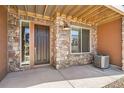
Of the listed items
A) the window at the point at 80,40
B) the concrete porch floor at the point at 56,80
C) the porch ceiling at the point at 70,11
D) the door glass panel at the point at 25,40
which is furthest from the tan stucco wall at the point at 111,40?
the door glass panel at the point at 25,40

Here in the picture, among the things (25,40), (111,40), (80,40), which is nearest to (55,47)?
(25,40)

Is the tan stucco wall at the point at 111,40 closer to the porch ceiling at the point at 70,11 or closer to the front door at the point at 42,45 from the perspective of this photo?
the porch ceiling at the point at 70,11

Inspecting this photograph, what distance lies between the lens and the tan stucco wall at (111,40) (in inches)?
204

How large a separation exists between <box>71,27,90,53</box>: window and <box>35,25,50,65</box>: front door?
144 centimetres

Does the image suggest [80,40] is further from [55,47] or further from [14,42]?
[14,42]

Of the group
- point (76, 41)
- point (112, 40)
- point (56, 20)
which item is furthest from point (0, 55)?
point (112, 40)

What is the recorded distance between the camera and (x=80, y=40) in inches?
242

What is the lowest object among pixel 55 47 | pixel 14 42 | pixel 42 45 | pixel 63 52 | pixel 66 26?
pixel 63 52

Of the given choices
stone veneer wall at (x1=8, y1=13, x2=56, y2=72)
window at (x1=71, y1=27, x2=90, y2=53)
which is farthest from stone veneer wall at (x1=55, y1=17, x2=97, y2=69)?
stone veneer wall at (x1=8, y1=13, x2=56, y2=72)

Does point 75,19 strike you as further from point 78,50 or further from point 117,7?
point 117,7

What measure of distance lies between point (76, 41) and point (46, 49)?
1817 millimetres

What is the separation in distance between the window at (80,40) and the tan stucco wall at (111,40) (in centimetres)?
80

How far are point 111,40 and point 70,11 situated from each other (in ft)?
9.16

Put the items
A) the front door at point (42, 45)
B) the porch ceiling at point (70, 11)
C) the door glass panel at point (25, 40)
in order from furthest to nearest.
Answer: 1. the front door at point (42, 45)
2. the door glass panel at point (25, 40)
3. the porch ceiling at point (70, 11)
